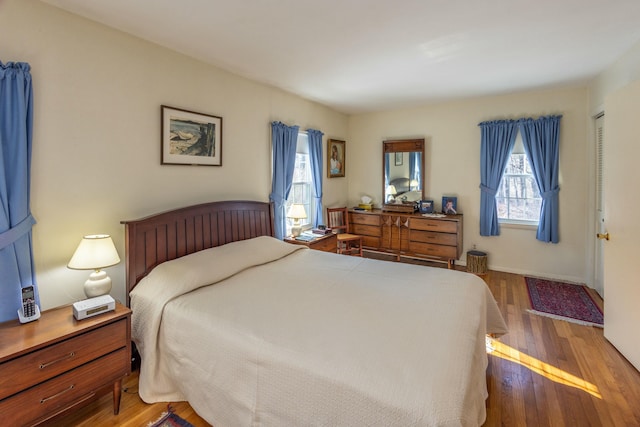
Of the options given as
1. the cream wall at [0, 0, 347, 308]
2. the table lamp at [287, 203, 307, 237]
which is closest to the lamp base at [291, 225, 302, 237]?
the table lamp at [287, 203, 307, 237]

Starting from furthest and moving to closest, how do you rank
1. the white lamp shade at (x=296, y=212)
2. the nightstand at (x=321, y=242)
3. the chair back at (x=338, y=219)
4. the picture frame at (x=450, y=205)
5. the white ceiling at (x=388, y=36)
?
1. the chair back at (x=338, y=219)
2. the picture frame at (x=450, y=205)
3. the white lamp shade at (x=296, y=212)
4. the nightstand at (x=321, y=242)
5. the white ceiling at (x=388, y=36)

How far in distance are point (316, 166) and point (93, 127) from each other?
2779 millimetres

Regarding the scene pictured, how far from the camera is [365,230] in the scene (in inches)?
198

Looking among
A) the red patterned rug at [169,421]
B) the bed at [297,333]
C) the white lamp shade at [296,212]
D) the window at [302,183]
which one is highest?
the window at [302,183]

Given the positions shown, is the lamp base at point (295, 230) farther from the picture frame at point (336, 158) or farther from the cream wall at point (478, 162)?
the cream wall at point (478, 162)

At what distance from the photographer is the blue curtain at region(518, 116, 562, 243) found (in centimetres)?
399

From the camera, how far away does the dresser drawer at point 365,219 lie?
16.1ft

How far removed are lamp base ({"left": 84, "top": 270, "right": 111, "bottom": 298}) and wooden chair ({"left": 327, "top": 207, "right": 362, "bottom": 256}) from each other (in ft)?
10.2

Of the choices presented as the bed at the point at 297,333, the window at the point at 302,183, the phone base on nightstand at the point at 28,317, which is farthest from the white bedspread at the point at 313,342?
the window at the point at 302,183

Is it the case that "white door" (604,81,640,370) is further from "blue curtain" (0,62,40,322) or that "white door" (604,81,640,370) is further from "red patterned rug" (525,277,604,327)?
"blue curtain" (0,62,40,322)

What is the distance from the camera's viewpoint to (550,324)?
2949 mm

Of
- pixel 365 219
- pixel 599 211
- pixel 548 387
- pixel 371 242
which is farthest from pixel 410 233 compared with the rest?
pixel 548 387

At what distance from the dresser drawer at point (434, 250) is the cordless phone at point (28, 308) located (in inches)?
164

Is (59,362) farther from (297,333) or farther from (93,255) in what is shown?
(297,333)
